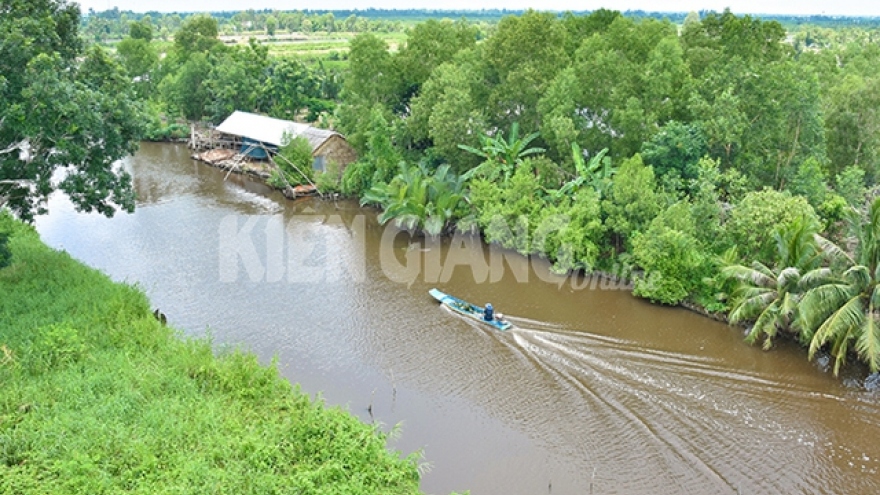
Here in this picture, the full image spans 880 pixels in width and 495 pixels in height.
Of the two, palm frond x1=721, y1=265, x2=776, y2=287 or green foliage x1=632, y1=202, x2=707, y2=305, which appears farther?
green foliage x1=632, y1=202, x2=707, y2=305

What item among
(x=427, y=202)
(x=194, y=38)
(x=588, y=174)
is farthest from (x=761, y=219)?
(x=194, y=38)

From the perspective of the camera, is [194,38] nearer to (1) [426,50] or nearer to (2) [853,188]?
(1) [426,50]

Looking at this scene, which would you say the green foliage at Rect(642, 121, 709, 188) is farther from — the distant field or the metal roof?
the distant field

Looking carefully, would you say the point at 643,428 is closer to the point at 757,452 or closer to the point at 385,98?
the point at 757,452

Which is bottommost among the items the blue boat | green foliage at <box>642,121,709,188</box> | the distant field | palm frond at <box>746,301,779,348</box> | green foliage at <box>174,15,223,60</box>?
the blue boat

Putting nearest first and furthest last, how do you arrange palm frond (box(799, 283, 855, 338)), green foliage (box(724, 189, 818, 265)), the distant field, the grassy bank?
the grassy bank, palm frond (box(799, 283, 855, 338)), green foliage (box(724, 189, 818, 265)), the distant field

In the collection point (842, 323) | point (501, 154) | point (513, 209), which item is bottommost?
point (842, 323)

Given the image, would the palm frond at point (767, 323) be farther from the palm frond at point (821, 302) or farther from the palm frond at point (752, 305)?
the palm frond at point (821, 302)

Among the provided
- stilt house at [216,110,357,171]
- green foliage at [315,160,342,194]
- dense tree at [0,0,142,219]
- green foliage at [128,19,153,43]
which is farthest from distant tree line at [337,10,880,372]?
green foliage at [128,19,153,43]
